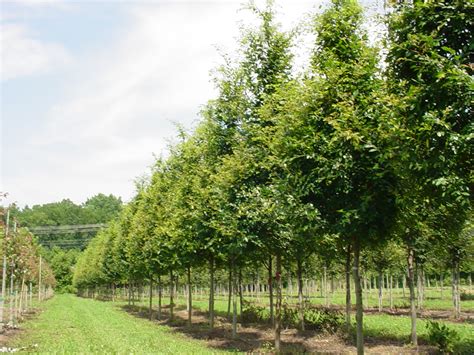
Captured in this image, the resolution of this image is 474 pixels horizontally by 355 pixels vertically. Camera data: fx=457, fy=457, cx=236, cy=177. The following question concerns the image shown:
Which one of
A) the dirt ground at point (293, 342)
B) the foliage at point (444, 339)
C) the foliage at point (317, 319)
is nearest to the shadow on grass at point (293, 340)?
the dirt ground at point (293, 342)

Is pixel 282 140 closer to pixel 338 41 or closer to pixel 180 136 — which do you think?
pixel 338 41

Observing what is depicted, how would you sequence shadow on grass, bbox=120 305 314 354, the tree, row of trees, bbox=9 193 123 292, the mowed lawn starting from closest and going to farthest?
1. the tree
2. the mowed lawn
3. shadow on grass, bbox=120 305 314 354
4. row of trees, bbox=9 193 123 292

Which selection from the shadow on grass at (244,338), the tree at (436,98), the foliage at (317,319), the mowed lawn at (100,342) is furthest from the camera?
the foliage at (317,319)

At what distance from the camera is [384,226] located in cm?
1109

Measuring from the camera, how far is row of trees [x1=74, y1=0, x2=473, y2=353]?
26.1ft

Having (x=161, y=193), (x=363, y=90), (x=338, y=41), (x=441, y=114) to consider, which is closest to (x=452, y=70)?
(x=441, y=114)

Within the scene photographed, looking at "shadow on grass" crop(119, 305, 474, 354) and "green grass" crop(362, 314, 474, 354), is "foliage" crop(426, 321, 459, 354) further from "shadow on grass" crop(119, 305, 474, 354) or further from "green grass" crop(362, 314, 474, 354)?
"green grass" crop(362, 314, 474, 354)

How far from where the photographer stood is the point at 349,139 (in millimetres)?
10773

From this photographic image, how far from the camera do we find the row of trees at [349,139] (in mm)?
7957

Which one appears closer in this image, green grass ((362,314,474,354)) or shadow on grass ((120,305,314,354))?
green grass ((362,314,474,354))

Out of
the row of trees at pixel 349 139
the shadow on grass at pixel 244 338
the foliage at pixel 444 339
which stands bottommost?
the shadow on grass at pixel 244 338

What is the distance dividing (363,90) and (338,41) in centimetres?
206

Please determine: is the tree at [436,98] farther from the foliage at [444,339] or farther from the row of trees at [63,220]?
the row of trees at [63,220]

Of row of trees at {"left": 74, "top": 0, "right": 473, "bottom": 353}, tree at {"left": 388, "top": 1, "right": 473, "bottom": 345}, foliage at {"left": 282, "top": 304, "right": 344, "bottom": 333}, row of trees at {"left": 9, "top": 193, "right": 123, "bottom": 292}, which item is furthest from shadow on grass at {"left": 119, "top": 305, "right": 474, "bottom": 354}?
row of trees at {"left": 9, "top": 193, "right": 123, "bottom": 292}
